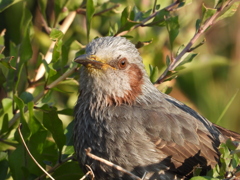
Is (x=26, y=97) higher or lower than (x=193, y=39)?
lower

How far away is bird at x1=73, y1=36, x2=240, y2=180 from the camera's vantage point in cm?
374

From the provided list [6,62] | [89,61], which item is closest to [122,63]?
[89,61]

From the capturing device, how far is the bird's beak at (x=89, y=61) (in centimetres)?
369

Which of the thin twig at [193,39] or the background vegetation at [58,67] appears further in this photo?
the thin twig at [193,39]

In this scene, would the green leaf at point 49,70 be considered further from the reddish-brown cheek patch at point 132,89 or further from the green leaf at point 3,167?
the green leaf at point 3,167

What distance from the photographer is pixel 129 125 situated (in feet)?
12.7

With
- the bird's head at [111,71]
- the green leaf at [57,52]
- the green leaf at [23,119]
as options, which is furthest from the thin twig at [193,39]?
the green leaf at [23,119]

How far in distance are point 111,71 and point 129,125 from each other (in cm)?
41

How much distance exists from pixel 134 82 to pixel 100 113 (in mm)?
374

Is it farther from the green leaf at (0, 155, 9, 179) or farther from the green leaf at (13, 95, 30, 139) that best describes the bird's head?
the green leaf at (0, 155, 9, 179)

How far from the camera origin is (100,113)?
3957 mm

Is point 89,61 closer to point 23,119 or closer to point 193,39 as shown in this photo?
point 23,119

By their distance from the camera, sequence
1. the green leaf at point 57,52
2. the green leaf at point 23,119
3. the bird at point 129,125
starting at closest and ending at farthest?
1. the green leaf at point 23,119
2. the bird at point 129,125
3. the green leaf at point 57,52

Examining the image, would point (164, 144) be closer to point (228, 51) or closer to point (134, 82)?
point (134, 82)
